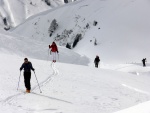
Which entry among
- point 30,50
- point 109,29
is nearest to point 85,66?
point 30,50

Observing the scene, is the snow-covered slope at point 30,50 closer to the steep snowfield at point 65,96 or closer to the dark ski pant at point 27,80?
the steep snowfield at point 65,96

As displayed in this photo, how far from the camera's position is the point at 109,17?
105562 millimetres

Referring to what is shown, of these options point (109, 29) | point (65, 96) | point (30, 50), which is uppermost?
point (109, 29)

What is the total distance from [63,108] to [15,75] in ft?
28.3

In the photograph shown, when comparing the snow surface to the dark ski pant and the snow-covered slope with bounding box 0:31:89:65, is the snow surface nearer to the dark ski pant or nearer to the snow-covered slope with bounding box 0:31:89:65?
the snow-covered slope with bounding box 0:31:89:65

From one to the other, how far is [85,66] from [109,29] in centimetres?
6864

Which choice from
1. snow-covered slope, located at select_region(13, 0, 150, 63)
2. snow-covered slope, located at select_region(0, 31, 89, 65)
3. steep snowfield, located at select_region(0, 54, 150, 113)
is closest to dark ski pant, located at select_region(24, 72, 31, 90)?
steep snowfield, located at select_region(0, 54, 150, 113)

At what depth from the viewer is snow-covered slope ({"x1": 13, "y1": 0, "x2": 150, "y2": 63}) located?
9062cm

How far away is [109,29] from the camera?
101062 millimetres

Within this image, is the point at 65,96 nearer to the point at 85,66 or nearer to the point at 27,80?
the point at 27,80

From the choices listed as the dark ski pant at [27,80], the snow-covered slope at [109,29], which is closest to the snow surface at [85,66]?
the snow-covered slope at [109,29]

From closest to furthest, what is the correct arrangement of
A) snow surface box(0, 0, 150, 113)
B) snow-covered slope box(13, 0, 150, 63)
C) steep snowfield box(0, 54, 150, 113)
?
steep snowfield box(0, 54, 150, 113) → snow surface box(0, 0, 150, 113) → snow-covered slope box(13, 0, 150, 63)

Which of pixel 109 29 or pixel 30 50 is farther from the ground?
pixel 109 29

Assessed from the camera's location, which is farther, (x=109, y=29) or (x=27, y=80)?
(x=109, y=29)
